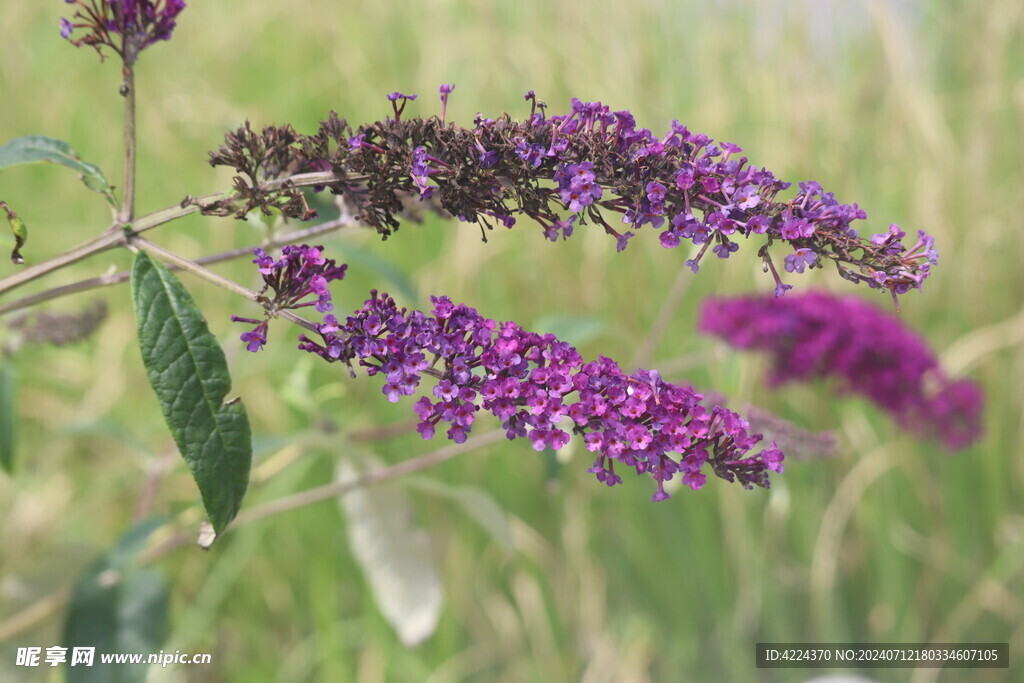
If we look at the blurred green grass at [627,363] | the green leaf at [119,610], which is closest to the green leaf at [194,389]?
the green leaf at [119,610]

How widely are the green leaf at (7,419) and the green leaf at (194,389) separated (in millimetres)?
721

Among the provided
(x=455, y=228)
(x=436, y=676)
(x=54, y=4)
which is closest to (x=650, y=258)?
(x=455, y=228)

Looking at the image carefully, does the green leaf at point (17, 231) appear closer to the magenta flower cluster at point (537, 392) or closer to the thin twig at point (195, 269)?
the thin twig at point (195, 269)

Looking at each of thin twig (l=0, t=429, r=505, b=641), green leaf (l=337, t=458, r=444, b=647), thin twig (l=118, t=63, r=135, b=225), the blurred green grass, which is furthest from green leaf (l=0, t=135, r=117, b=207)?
the blurred green grass

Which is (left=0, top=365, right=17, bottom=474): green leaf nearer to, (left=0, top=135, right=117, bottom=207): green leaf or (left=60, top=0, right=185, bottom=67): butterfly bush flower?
(left=0, top=135, right=117, bottom=207): green leaf

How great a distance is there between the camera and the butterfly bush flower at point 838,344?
1747 millimetres

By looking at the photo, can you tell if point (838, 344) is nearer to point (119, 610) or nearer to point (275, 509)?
point (275, 509)

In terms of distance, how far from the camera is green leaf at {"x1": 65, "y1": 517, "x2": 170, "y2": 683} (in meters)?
1.15

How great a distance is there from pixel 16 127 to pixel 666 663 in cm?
287

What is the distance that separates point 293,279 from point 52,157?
0.33 m

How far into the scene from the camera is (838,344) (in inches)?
71.6

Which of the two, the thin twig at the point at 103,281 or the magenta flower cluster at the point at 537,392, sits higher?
the thin twig at the point at 103,281

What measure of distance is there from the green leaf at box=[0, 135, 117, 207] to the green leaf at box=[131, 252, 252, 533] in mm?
104

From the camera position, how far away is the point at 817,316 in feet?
5.90
